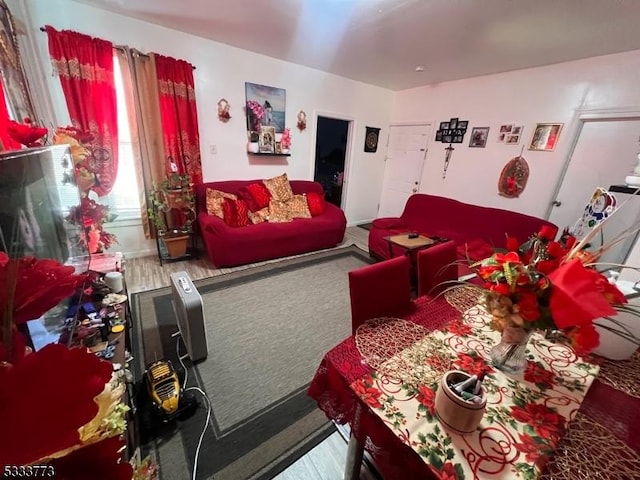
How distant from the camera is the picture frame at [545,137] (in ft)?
9.77

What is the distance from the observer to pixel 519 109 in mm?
3213

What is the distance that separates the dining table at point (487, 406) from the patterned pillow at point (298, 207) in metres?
2.67

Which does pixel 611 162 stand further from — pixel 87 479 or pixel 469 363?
pixel 87 479

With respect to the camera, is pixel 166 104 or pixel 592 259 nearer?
pixel 592 259

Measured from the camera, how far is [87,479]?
28 centimetres

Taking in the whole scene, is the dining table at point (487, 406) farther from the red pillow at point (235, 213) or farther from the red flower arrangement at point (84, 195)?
the red pillow at point (235, 213)

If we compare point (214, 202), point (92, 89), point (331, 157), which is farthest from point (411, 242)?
point (92, 89)

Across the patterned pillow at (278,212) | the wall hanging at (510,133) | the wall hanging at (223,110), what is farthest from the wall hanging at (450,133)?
the wall hanging at (223,110)

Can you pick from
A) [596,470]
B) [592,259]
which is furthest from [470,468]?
[592,259]

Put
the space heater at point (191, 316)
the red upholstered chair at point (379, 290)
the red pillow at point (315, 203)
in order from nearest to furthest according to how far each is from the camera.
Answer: the red upholstered chair at point (379, 290)
the space heater at point (191, 316)
the red pillow at point (315, 203)

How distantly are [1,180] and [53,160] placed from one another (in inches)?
25.9

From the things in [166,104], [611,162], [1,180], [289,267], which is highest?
[166,104]

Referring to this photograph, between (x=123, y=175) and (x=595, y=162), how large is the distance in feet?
16.8

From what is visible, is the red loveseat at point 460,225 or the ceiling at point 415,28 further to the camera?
the red loveseat at point 460,225
